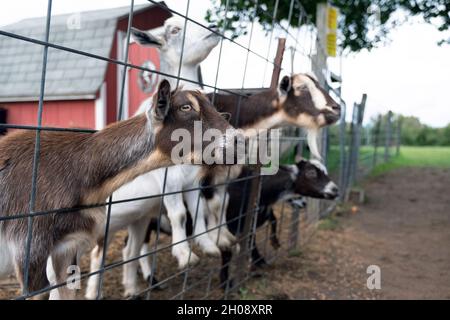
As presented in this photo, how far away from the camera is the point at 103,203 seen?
1931mm

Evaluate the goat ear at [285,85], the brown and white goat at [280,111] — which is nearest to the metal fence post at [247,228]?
the brown and white goat at [280,111]

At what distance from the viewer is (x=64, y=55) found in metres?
7.56

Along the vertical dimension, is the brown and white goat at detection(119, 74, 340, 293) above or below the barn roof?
below

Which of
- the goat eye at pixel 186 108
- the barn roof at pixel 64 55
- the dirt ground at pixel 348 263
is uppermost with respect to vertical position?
the barn roof at pixel 64 55

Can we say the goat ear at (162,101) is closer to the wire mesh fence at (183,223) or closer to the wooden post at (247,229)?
the wire mesh fence at (183,223)

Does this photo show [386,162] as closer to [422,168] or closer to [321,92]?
[422,168]

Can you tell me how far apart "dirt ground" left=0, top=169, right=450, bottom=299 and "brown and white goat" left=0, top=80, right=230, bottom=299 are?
121 centimetres

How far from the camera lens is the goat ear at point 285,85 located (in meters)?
3.25

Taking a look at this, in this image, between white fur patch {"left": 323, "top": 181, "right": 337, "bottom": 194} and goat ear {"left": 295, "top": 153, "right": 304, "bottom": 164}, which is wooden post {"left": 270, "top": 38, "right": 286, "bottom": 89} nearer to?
goat ear {"left": 295, "top": 153, "right": 304, "bottom": 164}

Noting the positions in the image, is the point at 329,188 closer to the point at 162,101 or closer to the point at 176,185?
the point at 176,185

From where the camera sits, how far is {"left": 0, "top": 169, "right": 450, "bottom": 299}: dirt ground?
390 cm

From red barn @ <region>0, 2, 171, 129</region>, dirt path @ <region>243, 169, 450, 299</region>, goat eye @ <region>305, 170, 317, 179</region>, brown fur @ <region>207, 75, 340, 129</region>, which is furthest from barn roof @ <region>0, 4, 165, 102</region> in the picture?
dirt path @ <region>243, 169, 450, 299</region>

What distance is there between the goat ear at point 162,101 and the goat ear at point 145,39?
1.23 m
